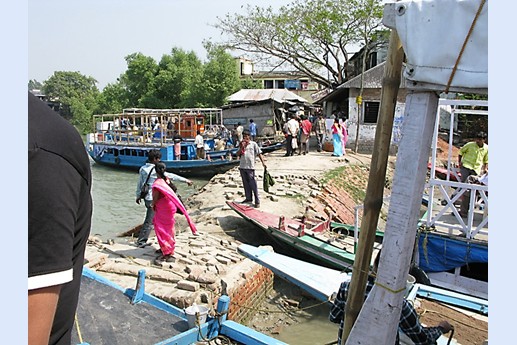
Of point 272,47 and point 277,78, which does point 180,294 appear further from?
point 277,78

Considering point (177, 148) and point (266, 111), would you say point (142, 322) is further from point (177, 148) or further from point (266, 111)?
point (266, 111)

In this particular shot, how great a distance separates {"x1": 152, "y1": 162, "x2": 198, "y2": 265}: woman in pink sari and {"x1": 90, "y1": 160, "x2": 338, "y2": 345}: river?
1977 mm

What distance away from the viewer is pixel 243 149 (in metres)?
9.84

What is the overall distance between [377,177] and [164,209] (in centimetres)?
471

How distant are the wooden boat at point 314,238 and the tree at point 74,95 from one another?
55.7 ft

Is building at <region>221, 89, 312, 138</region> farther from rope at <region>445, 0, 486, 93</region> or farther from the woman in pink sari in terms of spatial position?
rope at <region>445, 0, 486, 93</region>

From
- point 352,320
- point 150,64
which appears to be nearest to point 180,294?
point 352,320

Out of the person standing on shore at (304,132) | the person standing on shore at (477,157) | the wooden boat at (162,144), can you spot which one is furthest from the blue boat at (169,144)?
the person standing on shore at (477,157)

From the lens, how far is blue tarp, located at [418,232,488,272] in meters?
6.15

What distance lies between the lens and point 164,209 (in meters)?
6.38

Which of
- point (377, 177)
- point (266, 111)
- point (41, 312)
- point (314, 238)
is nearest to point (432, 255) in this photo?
point (314, 238)

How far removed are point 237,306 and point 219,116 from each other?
19589mm

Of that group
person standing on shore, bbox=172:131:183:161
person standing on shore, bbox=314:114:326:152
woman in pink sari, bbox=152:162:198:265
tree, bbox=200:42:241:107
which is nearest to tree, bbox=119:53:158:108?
tree, bbox=200:42:241:107

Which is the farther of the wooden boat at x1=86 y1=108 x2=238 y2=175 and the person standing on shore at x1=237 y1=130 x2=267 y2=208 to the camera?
the wooden boat at x1=86 y1=108 x2=238 y2=175
